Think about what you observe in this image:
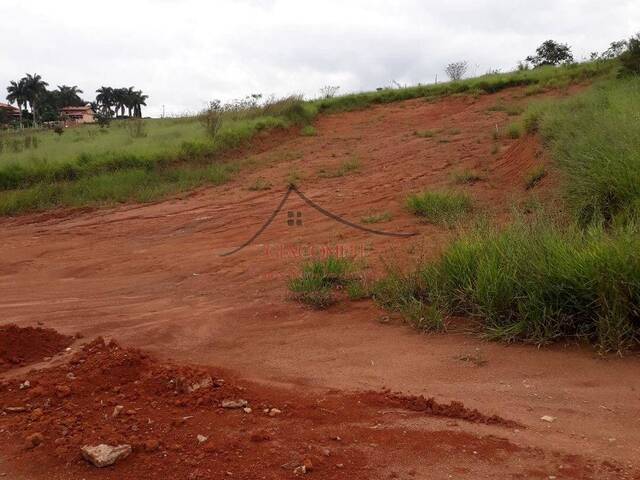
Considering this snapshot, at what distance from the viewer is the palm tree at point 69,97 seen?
243 feet

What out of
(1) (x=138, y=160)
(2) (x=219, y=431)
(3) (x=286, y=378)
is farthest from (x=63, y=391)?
(1) (x=138, y=160)

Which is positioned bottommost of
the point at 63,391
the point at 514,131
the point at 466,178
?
the point at 63,391

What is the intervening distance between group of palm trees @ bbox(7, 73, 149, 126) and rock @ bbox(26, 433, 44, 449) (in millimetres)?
62332

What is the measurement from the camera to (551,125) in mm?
9602

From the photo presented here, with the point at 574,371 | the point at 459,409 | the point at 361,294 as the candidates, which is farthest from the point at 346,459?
the point at 361,294

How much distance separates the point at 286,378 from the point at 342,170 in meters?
9.48

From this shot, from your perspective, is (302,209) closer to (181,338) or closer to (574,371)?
(181,338)

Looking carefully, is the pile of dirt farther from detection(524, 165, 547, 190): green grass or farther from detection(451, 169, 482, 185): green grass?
detection(451, 169, 482, 185): green grass

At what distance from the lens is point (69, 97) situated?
2987 inches

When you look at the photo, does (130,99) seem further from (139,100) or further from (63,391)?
(63,391)

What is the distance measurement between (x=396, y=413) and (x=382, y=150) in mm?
11864

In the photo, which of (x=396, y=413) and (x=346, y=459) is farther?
(x=396, y=413)

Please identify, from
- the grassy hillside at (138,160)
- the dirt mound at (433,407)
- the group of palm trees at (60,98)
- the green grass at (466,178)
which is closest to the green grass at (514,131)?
the green grass at (466,178)

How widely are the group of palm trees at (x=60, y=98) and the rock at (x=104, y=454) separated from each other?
6258 cm
